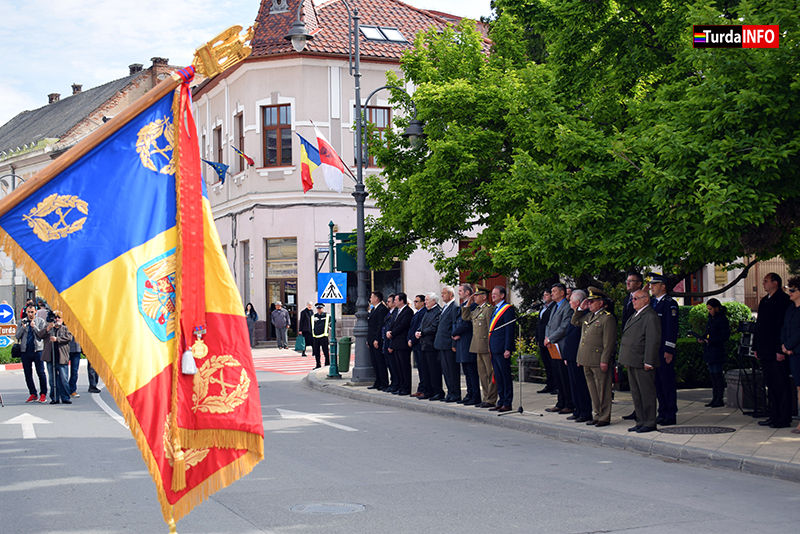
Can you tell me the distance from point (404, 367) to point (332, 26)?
2037 cm

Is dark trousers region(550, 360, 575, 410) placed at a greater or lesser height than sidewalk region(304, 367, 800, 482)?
greater

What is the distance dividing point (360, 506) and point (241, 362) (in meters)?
3.25

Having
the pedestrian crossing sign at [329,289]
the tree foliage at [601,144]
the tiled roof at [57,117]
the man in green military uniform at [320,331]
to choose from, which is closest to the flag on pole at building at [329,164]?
the tree foliage at [601,144]

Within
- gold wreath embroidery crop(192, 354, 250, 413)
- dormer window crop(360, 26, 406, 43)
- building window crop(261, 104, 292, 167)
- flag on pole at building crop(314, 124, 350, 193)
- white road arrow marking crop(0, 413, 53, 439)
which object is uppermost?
dormer window crop(360, 26, 406, 43)

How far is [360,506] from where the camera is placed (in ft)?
22.3

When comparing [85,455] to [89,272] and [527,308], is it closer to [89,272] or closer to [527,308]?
[89,272]

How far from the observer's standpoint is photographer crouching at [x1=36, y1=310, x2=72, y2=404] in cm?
1563

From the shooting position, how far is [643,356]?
1065cm

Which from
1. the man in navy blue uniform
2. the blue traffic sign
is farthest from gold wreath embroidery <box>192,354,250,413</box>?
the blue traffic sign

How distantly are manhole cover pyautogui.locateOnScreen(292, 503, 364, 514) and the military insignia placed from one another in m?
3.32

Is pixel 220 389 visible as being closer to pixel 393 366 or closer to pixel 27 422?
pixel 27 422

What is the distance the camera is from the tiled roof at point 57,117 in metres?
55.8

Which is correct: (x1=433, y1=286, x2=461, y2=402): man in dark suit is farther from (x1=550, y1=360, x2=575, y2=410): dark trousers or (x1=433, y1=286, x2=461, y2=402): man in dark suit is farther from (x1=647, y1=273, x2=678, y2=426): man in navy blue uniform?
(x1=647, y1=273, x2=678, y2=426): man in navy blue uniform

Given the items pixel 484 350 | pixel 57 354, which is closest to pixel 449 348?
pixel 484 350
